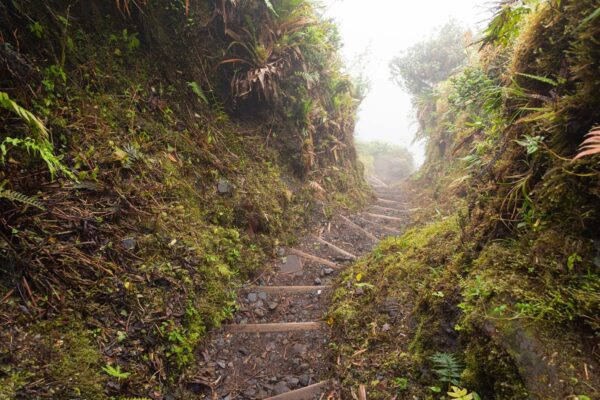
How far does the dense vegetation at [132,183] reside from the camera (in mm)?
2100

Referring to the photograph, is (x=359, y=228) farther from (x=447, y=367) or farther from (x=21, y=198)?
(x=21, y=198)

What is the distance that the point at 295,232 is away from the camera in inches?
209

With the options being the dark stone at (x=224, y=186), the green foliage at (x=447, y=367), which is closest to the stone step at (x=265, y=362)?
the green foliage at (x=447, y=367)

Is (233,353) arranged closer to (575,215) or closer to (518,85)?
(575,215)

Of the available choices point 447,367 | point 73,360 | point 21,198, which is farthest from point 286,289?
point 21,198

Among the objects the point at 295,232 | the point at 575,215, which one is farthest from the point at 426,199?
the point at 575,215

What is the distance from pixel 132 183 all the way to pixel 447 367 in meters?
3.36

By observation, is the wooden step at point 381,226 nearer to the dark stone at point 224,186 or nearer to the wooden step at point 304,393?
the dark stone at point 224,186

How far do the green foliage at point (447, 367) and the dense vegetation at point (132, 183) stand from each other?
82.0 inches

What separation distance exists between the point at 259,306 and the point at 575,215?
319 centimetres

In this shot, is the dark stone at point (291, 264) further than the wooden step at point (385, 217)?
No

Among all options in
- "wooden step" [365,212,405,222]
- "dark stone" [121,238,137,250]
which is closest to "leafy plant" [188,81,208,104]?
"dark stone" [121,238,137,250]

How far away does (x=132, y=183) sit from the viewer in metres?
3.10

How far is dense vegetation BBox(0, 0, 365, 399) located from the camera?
2100 millimetres
